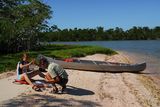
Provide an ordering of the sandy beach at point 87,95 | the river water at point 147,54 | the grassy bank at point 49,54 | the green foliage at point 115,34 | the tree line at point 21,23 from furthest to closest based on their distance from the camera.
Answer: the green foliage at point 115,34 < the tree line at point 21,23 < the river water at point 147,54 < the grassy bank at point 49,54 < the sandy beach at point 87,95

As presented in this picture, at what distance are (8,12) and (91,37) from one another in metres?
127

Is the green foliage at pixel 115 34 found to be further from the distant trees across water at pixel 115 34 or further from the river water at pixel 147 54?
the river water at pixel 147 54

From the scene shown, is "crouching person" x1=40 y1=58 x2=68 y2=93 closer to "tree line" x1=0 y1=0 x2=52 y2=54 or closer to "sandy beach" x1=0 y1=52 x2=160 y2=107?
"sandy beach" x1=0 y1=52 x2=160 y2=107

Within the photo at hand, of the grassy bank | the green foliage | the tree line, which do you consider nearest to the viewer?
the grassy bank

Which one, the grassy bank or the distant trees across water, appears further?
the distant trees across water

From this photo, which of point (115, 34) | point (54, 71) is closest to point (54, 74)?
point (54, 71)

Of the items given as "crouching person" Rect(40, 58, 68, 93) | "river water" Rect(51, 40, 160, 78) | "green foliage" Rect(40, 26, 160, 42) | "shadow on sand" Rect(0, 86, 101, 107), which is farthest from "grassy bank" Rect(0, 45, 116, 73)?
"green foliage" Rect(40, 26, 160, 42)

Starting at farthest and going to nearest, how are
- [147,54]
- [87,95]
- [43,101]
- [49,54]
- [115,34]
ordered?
[115,34], [147,54], [49,54], [87,95], [43,101]

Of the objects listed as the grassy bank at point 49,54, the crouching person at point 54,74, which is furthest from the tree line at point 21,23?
the crouching person at point 54,74

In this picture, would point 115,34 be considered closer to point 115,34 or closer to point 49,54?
point 115,34

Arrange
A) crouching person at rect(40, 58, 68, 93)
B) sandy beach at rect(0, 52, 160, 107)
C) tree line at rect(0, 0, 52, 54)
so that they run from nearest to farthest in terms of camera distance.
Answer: sandy beach at rect(0, 52, 160, 107) → crouching person at rect(40, 58, 68, 93) → tree line at rect(0, 0, 52, 54)

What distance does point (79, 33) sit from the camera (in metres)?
162

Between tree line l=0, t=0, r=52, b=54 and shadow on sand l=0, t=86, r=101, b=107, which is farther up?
tree line l=0, t=0, r=52, b=54

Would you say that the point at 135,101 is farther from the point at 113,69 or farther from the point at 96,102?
the point at 113,69
